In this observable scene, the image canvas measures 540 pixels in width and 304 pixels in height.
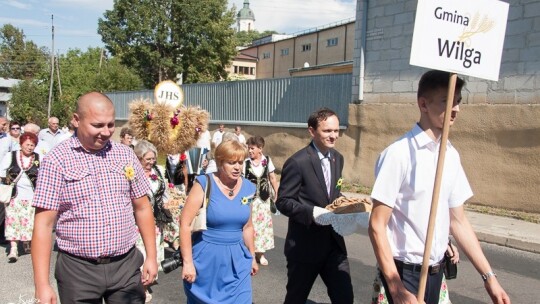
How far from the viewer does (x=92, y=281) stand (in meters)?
3.21

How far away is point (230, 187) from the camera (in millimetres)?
4070

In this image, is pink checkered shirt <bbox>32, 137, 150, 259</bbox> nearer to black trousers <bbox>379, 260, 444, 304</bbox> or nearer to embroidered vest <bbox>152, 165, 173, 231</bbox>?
black trousers <bbox>379, 260, 444, 304</bbox>

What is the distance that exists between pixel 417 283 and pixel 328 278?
4.94 feet

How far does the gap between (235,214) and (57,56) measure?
5360 cm

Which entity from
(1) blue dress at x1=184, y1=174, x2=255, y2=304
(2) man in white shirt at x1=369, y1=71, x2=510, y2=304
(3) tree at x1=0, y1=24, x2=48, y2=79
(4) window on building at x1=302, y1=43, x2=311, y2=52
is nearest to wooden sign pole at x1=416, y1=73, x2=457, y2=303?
(2) man in white shirt at x1=369, y1=71, x2=510, y2=304

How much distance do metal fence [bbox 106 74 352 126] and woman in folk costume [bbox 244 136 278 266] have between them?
856 centimetres

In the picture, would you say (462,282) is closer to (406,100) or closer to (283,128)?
(406,100)

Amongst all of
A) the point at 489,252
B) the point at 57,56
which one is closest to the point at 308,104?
the point at 489,252

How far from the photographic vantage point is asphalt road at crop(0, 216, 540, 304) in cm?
568

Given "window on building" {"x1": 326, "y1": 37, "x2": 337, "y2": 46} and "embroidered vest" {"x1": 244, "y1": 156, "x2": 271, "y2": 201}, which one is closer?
"embroidered vest" {"x1": 244, "y1": 156, "x2": 271, "y2": 201}

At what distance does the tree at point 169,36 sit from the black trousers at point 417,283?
38903mm

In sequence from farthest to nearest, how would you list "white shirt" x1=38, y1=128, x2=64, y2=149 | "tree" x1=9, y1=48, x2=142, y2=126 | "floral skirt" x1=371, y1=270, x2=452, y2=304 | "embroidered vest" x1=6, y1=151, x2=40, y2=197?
"tree" x1=9, y1=48, x2=142, y2=126, "white shirt" x1=38, y1=128, x2=64, y2=149, "embroidered vest" x1=6, y1=151, x2=40, y2=197, "floral skirt" x1=371, y1=270, x2=452, y2=304

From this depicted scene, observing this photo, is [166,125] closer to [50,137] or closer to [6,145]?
[6,145]

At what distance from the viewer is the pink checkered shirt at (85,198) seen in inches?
122
